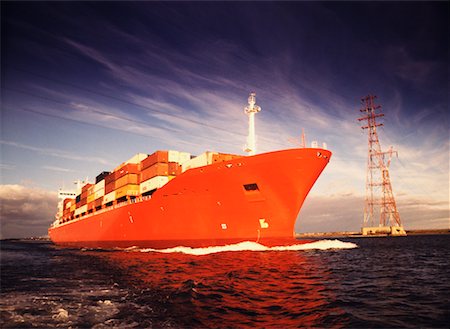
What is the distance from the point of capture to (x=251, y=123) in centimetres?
2989

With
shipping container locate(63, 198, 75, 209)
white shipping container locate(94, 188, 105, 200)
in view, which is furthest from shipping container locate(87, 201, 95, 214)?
shipping container locate(63, 198, 75, 209)

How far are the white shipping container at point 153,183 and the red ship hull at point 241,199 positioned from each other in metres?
3.65

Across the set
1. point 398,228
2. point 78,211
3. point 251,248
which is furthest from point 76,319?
point 398,228

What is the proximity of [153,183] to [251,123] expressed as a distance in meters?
12.3

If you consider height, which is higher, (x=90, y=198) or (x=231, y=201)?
(x=90, y=198)

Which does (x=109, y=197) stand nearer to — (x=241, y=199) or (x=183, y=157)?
(x=183, y=157)

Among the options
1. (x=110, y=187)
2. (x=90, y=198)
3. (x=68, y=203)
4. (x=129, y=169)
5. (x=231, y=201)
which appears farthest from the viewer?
(x=68, y=203)

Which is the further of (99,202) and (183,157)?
(99,202)

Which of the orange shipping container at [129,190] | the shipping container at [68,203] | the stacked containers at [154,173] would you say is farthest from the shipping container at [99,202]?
the shipping container at [68,203]

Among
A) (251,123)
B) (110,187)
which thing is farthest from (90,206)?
(251,123)

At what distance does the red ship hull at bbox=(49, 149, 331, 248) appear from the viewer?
2245 centimetres

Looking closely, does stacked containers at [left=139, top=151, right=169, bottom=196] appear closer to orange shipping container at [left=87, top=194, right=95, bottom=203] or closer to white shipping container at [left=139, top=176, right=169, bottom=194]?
white shipping container at [left=139, top=176, right=169, bottom=194]

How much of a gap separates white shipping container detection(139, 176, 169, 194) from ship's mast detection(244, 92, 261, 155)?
30.6ft

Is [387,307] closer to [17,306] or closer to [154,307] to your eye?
[154,307]
